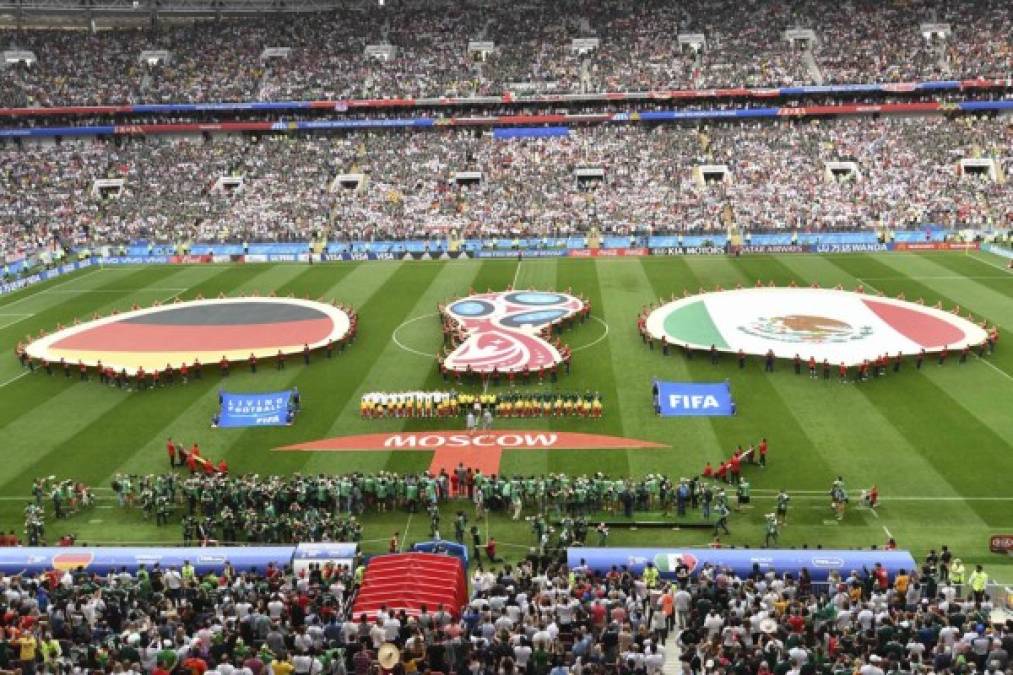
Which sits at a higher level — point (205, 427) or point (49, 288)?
point (49, 288)

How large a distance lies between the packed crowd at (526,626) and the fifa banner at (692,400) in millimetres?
14640

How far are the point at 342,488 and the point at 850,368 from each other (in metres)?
22.5

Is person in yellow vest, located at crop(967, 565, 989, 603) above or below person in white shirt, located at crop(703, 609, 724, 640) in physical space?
below

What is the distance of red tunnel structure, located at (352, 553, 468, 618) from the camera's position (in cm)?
2062

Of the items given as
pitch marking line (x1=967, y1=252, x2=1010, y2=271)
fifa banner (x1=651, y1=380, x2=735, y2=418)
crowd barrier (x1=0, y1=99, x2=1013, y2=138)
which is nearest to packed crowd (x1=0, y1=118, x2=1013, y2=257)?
crowd barrier (x1=0, y1=99, x2=1013, y2=138)

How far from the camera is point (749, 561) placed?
74.7ft

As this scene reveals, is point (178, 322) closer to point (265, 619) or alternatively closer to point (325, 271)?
point (325, 271)

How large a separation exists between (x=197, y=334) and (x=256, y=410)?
12076 mm

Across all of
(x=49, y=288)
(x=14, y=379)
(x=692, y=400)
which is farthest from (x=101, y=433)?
(x=49, y=288)

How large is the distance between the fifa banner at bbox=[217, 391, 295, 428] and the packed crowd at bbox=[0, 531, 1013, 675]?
1489cm

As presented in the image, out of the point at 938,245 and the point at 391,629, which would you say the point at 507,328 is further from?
the point at 938,245

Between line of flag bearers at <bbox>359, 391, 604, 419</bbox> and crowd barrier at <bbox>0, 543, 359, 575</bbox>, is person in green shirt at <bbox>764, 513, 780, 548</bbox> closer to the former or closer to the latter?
line of flag bearers at <bbox>359, 391, 604, 419</bbox>

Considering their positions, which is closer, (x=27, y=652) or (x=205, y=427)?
(x=27, y=652)

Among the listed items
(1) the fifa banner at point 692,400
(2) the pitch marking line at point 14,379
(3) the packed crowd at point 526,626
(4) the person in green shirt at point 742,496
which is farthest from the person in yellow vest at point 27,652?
(2) the pitch marking line at point 14,379
